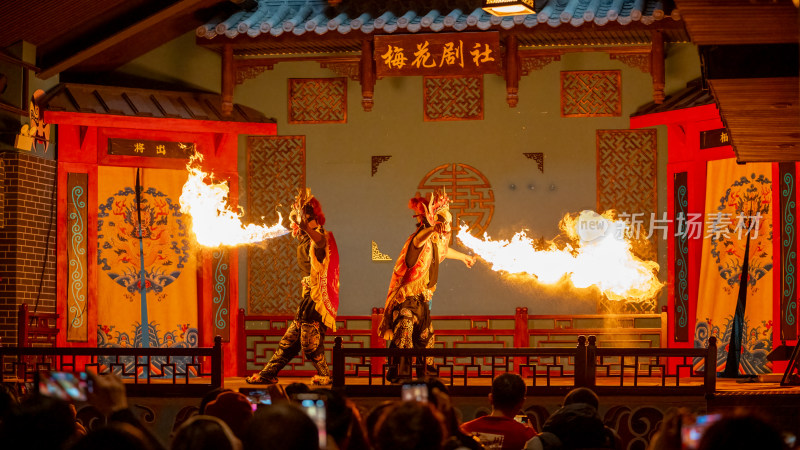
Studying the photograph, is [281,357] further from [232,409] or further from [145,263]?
[232,409]

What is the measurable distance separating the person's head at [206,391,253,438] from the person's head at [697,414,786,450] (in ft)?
8.88

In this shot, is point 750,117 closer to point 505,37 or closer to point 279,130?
point 505,37

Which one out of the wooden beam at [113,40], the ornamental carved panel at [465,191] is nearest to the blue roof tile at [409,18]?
the wooden beam at [113,40]

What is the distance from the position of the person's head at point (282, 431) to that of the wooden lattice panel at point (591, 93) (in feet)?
31.0

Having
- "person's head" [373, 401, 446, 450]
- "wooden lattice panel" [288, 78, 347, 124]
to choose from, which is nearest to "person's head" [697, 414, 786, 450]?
"person's head" [373, 401, 446, 450]

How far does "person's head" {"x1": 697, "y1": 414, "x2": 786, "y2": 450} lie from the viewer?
242 centimetres

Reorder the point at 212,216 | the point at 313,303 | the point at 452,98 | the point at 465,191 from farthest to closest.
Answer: the point at 452,98 < the point at 465,191 < the point at 212,216 < the point at 313,303

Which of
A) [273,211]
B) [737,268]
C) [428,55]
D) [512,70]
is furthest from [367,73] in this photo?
[737,268]

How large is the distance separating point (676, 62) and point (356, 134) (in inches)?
144

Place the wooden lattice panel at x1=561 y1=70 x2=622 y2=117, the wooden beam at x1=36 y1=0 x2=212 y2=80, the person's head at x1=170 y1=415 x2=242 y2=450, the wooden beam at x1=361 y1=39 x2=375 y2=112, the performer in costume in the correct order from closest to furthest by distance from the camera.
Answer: the person's head at x1=170 y1=415 x2=242 y2=450
the performer in costume
the wooden beam at x1=36 y1=0 x2=212 y2=80
the wooden beam at x1=361 y1=39 x2=375 y2=112
the wooden lattice panel at x1=561 y1=70 x2=622 y2=117

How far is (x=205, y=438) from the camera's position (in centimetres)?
299

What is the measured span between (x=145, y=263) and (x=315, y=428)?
30.1 ft

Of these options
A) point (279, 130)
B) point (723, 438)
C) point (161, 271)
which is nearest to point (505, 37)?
point (279, 130)

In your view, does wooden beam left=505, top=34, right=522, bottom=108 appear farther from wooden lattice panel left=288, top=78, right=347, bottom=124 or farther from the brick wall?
the brick wall
